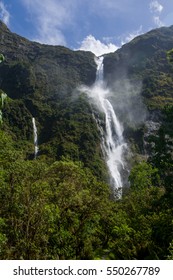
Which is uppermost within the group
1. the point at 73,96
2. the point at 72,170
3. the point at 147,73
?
the point at 147,73

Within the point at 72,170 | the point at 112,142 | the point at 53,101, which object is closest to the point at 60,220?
the point at 72,170

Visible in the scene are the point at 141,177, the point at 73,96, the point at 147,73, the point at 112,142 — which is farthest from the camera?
the point at 147,73

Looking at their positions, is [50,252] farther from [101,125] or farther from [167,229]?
[101,125]

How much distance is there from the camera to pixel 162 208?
26.2 meters

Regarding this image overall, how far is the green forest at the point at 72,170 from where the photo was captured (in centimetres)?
1580

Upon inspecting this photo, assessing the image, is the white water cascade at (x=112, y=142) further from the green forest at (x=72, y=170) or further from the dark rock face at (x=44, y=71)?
the dark rock face at (x=44, y=71)

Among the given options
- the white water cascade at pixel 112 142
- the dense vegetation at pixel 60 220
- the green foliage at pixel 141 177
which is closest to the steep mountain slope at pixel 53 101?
the white water cascade at pixel 112 142

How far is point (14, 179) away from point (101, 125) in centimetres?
9379

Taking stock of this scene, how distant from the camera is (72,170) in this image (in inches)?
1617

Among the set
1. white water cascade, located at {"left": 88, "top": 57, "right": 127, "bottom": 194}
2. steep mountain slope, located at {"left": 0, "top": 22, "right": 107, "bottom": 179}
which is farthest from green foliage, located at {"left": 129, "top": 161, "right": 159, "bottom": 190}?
steep mountain slope, located at {"left": 0, "top": 22, "right": 107, "bottom": 179}

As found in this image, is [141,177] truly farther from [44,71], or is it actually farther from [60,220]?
[44,71]

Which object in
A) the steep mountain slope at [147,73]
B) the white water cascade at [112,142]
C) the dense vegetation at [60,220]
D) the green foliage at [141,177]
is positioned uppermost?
the steep mountain slope at [147,73]

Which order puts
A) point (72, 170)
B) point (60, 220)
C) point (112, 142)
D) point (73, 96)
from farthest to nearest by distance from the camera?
point (73, 96), point (112, 142), point (72, 170), point (60, 220)
